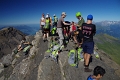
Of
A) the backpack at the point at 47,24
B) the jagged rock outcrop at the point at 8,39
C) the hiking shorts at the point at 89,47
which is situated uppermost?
the backpack at the point at 47,24

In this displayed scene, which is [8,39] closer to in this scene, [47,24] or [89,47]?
[47,24]

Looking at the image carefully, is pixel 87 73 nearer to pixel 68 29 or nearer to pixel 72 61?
pixel 72 61

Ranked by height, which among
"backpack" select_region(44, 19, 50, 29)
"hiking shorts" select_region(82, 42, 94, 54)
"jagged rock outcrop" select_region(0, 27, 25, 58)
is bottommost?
"jagged rock outcrop" select_region(0, 27, 25, 58)

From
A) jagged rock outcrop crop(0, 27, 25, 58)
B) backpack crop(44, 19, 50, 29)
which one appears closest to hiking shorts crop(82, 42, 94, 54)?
backpack crop(44, 19, 50, 29)

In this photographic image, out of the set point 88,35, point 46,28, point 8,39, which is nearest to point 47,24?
point 46,28

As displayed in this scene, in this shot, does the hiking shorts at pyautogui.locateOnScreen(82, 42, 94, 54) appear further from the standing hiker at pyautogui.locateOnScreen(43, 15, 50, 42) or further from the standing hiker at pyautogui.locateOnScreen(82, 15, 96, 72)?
the standing hiker at pyautogui.locateOnScreen(43, 15, 50, 42)

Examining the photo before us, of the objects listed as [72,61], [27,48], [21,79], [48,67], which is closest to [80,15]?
[72,61]

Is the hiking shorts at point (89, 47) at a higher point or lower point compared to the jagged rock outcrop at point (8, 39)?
higher

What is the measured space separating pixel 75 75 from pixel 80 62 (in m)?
2.56

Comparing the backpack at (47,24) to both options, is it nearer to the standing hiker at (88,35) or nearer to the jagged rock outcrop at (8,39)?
the standing hiker at (88,35)

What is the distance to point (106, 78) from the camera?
1286cm

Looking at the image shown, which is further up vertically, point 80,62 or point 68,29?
point 68,29

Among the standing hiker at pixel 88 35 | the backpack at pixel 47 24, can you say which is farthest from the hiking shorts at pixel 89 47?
the backpack at pixel 47 24

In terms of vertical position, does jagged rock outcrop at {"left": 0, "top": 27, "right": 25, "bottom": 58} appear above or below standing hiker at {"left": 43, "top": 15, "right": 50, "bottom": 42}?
below
